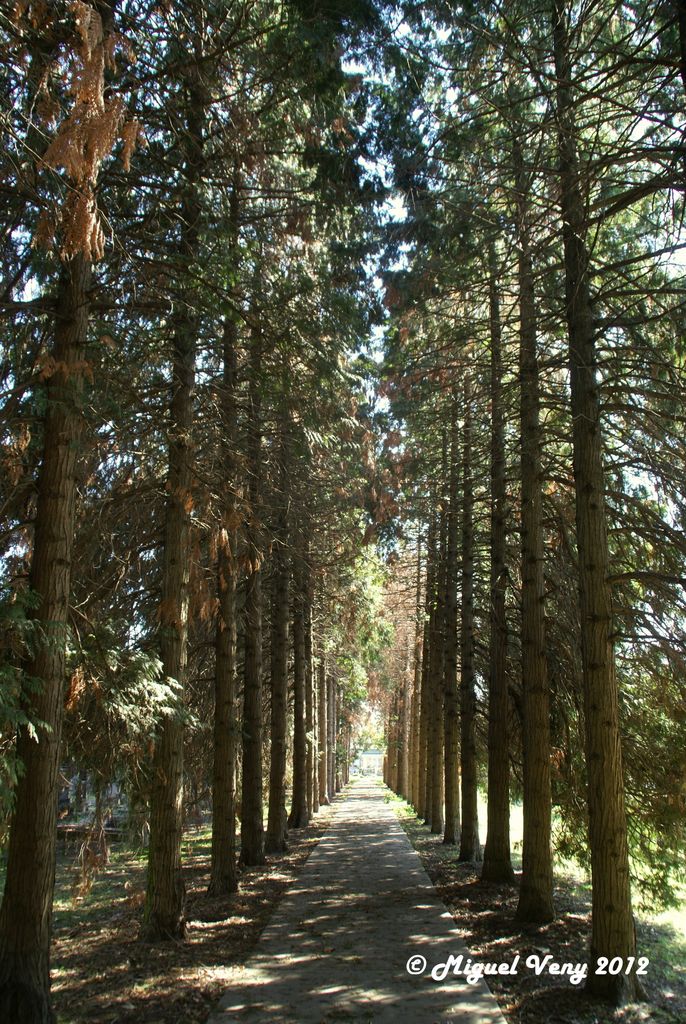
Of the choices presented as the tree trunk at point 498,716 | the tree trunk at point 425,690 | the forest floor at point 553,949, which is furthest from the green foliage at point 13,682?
the tree trunk at point 425,690

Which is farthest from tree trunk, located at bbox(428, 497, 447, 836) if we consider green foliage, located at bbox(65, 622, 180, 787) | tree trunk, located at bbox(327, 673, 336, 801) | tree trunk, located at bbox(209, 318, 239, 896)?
tree trunk, located at bbox(327, 673, 336, 801)

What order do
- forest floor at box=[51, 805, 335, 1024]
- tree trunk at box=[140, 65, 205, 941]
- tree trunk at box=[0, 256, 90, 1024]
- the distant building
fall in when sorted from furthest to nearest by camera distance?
the distant building → tree trunk at box=[140, 65, 205, 941] → forest floor at box=[51, 805, 335, 1024] → tree trunk at box=[0, 256, 90, 1024]

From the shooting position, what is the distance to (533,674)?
392 inches

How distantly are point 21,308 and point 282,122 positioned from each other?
3.71 m

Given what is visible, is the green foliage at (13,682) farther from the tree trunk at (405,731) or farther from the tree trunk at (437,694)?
the tree trunk at (405,731)

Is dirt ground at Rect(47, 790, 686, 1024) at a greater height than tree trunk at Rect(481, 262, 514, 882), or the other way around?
tree trunk at Rect(481, 262, 514, 882)

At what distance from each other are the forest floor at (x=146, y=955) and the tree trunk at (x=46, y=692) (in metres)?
0.88

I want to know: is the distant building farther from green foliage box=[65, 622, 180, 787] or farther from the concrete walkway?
green foliage box=[65, 622, 180, 787]

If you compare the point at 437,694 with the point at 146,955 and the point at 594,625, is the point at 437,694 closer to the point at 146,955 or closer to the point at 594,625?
the point at 146,955

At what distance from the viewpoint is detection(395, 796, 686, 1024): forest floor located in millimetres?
6219

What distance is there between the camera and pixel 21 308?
6.05 m

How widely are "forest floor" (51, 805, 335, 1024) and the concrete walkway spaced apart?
0.28 meters

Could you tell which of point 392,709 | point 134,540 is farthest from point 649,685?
point 392,709

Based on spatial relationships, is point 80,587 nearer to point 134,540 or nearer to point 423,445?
point 134,540
